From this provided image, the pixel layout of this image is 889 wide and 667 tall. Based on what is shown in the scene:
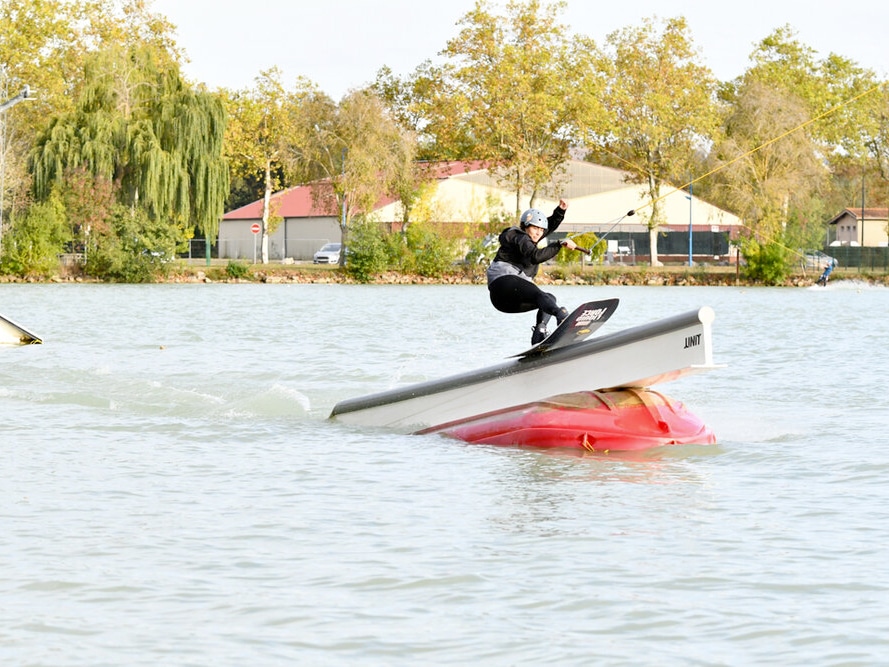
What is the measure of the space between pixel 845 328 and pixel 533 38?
40.3 metres

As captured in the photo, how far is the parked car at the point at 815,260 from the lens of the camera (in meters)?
70.5

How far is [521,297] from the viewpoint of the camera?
1337cm

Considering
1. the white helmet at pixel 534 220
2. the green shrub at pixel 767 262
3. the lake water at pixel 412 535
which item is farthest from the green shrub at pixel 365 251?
the white helmet at pixel 534 220

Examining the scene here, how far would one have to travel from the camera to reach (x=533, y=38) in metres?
72.4

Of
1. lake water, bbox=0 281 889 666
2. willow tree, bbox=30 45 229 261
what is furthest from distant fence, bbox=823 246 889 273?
lake water, bbox=0 281 889 666

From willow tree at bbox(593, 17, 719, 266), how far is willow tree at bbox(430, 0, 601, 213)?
1.68 meters

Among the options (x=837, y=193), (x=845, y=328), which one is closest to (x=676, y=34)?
(x=845, y=328)

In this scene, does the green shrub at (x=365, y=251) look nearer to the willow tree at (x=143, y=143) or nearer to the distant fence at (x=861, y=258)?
the willow tree at (x=143, y=143)

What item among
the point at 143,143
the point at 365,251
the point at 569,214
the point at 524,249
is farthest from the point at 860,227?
the point at 524,249

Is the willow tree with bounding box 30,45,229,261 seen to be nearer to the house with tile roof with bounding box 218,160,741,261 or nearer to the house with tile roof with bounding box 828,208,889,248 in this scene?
the house with tile roof with bounding box 218,160,741,261

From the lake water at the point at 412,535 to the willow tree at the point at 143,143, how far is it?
39.2 meters

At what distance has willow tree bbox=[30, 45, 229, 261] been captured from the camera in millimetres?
57562

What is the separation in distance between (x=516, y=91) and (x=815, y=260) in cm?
1827

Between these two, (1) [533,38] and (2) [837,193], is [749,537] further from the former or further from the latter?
(2) [837,193]
